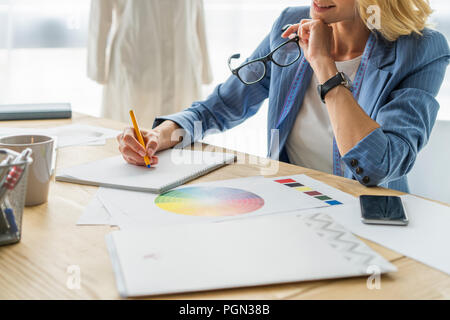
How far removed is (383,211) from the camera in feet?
2.46

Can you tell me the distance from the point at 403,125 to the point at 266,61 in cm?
42

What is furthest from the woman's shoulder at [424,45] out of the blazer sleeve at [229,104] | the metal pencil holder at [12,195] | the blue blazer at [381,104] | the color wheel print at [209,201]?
the metal pencil holder at [12,195]

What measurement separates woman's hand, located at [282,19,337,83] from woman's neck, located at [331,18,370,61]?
0.12 m

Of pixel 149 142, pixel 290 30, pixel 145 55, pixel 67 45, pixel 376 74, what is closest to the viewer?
pixel 149 142

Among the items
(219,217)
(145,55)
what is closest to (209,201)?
(219,217)

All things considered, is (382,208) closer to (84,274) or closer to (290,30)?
(84,274)

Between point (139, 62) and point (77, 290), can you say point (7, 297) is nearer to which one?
point (77, 290)

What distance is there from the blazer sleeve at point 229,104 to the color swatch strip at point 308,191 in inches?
17.0

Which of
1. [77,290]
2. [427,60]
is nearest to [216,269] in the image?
[77,290]

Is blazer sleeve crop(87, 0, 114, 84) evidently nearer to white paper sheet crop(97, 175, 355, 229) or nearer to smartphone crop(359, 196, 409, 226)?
white paper sheet crop(97, 175, 355, 229)

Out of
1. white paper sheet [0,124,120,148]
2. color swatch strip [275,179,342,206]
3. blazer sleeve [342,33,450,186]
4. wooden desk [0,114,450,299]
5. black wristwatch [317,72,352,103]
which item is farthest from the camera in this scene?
white paper sheet [0,124,120,148]

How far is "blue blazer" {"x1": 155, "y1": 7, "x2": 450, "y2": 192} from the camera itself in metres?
0.99

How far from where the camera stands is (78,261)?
60cm

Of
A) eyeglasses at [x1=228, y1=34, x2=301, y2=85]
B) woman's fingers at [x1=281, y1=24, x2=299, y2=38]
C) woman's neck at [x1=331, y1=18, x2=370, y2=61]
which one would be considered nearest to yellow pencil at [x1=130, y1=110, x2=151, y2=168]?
eyeglasses at [x1=228, y1=34, x2=301, y2=85]
